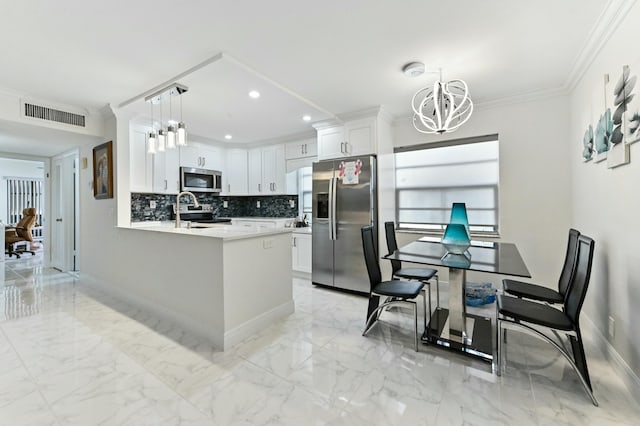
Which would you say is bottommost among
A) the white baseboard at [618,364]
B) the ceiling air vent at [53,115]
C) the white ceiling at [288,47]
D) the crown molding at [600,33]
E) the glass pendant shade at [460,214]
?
the white baseboard at [618,364]

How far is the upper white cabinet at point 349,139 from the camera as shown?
363 cm

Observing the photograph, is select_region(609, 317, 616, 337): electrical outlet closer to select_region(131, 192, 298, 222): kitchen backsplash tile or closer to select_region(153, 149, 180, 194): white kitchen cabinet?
select_region(131, 192, 298, 222): kitchen backsplash tile

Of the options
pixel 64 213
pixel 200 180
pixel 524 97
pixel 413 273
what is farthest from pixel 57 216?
pixel 524 97

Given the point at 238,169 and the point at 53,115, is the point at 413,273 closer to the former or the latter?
the point at 238,169

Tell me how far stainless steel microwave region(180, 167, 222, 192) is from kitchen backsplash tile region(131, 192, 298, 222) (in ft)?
1.19

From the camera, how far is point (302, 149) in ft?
15.6

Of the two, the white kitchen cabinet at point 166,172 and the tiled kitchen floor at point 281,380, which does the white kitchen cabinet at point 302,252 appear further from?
the white kitchen cabinet at point 166,172

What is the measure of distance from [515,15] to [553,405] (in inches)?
94.7

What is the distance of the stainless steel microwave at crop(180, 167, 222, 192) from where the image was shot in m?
4.64

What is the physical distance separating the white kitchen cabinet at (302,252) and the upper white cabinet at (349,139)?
47.9 inches

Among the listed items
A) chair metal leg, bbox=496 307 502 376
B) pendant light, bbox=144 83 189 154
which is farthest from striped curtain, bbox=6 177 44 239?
chair metal leg, bbox=496 307 502 376

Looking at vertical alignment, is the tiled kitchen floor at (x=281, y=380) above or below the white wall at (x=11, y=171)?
below

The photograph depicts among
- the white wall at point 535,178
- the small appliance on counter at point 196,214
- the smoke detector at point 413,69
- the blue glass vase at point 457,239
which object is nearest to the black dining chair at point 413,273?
the blue glass vase at point 457,239

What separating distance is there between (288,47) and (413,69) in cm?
113
